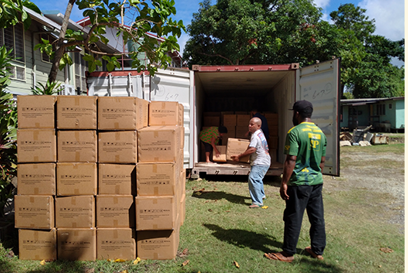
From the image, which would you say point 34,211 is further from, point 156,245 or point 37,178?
point 156,245

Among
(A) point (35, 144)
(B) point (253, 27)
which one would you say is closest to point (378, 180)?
(A) point (35, 144)

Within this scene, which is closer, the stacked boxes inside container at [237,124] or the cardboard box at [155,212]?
the cardboard box at [155,212]

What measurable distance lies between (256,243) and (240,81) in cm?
605

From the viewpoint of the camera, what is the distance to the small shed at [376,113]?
→ 940 inches

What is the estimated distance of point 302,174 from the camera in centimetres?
331

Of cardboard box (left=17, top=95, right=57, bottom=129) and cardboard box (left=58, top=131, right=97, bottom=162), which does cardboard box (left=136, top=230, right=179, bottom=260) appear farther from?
cardboard box (left=17, top=95, right=57, bottom=129)

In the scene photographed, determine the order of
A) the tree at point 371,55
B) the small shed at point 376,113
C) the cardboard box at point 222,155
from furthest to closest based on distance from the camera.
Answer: the tree at point 371,55 < the small shed at point 376,113 < the cardboard box at point 222,155

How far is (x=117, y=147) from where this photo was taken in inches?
133

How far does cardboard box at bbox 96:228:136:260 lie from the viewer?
134 inches

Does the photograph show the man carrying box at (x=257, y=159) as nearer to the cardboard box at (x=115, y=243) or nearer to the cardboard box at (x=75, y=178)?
the cardboard box at (x=115, y=243)

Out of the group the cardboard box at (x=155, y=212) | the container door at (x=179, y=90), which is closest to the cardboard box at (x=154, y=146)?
the cardboard box at (x=155, y=212)

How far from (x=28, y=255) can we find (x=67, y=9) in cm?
331

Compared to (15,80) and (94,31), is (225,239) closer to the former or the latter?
(94,31)

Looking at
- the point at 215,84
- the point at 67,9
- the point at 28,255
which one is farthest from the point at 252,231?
the point at 215,84
